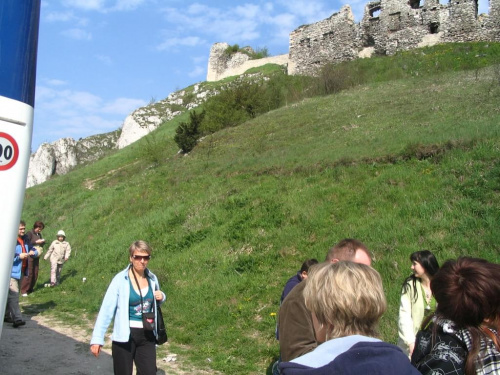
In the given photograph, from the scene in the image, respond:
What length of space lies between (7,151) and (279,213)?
8.13 meters

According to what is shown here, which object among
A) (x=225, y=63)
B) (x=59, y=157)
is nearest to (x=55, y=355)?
(x=59, y=157)

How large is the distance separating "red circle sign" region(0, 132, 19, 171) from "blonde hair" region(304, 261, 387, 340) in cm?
206

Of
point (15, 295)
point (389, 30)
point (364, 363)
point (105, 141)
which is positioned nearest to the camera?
point (364, 363)

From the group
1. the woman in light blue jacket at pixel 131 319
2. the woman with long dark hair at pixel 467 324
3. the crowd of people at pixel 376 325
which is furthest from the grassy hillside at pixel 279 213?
the woman with long dark hair at pixel 467 324

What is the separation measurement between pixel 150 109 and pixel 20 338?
35056 mm

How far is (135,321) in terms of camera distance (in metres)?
4.56

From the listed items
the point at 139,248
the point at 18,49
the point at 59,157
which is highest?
the point at 59,157

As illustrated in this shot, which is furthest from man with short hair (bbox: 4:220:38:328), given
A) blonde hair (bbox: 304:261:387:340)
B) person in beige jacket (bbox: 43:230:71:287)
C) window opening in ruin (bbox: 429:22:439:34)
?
window opening in ruin (bbox: 429:22:439:34)

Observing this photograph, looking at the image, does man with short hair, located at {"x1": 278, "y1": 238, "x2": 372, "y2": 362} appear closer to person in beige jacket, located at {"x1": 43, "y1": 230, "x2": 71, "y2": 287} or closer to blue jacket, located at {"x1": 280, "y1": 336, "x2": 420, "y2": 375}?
blue jacket, located at {"x1": 280, "y1": 336, "x2": 420, "y2": 375}

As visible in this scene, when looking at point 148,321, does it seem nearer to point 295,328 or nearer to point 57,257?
point 295,328

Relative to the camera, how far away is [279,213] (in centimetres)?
1070

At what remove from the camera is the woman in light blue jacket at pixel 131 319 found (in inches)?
175

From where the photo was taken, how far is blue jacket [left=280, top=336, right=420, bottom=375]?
71.9 inches

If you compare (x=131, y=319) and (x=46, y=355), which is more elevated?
(x=131, y=319)
